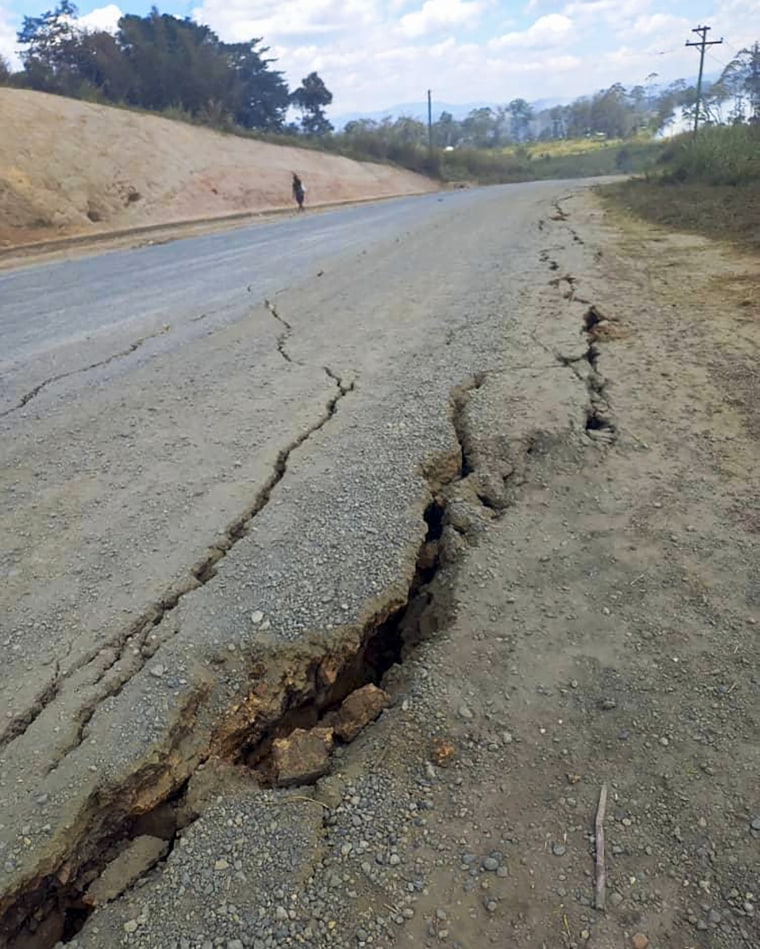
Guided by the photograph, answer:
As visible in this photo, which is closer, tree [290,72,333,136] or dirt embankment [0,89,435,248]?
dirt embankment [0,89,435,248]

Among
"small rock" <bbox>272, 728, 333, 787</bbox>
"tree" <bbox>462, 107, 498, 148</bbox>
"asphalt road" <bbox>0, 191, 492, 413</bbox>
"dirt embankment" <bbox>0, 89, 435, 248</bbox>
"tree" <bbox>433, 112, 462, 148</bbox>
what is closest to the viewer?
"small rock" <bbox>272, 728, 333, 787</bbox>

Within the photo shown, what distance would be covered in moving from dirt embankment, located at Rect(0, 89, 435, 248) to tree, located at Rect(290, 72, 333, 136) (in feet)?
55.3

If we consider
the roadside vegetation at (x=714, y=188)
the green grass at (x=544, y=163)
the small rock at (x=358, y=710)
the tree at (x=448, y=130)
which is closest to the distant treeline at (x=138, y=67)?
the green grass at (x=544, y=163)

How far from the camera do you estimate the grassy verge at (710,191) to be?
1088cm

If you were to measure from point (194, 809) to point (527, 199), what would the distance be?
20019 millimetres

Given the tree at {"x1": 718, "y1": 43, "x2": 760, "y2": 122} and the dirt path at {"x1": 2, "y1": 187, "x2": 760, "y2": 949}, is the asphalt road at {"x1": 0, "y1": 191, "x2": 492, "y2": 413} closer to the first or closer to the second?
the dirt path at {"x1": 2, "y1": 187, "x2": 760, "y2": 949}

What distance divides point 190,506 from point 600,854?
90.6 inches

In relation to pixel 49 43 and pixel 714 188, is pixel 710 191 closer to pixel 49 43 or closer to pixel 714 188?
pixel 714 188

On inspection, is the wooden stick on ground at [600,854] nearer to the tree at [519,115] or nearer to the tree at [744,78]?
the tree at [744,78]

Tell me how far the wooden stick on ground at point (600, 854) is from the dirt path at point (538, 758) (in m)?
0.02

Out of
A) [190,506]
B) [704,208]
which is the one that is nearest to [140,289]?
[190,506]

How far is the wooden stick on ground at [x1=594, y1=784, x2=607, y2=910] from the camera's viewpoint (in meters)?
1.65

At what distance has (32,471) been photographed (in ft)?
12.5

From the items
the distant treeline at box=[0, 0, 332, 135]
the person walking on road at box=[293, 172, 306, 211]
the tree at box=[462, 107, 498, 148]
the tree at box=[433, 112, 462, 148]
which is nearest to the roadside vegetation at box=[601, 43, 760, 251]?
the person walking on road at box=[293, 172, 306, 211]
